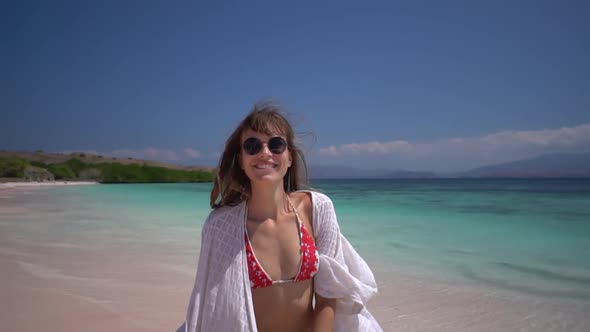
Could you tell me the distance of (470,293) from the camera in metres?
5.32

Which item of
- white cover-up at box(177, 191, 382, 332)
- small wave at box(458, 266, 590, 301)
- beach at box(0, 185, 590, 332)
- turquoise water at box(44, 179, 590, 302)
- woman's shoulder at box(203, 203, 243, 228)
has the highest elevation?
woman's shoulder at box(203, 203, 243, 228)

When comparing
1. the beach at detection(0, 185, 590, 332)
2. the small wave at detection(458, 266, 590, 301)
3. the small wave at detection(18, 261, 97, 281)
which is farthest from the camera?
the small wave at detection(18, 261, 97, 281)

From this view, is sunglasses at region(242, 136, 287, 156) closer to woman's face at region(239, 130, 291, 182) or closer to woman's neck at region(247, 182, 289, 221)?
woman's face at region(239, 130, 291, 182)

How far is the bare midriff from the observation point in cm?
220

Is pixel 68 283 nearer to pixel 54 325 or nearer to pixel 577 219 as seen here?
pixel 54 325

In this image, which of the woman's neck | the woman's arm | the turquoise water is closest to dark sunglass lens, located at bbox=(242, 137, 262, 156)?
the woman's neck

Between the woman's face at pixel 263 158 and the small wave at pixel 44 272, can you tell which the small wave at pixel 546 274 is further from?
the small wave at pixel 44 272

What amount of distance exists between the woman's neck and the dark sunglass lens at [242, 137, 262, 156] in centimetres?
20

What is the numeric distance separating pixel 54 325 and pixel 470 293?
16.1 feet

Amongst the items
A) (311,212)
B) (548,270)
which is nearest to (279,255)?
(311,212)

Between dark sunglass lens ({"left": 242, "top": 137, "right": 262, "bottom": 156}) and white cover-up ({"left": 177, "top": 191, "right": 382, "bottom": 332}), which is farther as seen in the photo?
dark sunglass lens ({"left": 242, "top": 137, "right": 262, "bottom": 156})

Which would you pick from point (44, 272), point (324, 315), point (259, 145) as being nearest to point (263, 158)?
point (259, 145)

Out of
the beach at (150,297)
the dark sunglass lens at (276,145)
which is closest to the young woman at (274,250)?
the dark sunglass lens at (276,145)

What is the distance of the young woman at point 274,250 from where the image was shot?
209 cm
